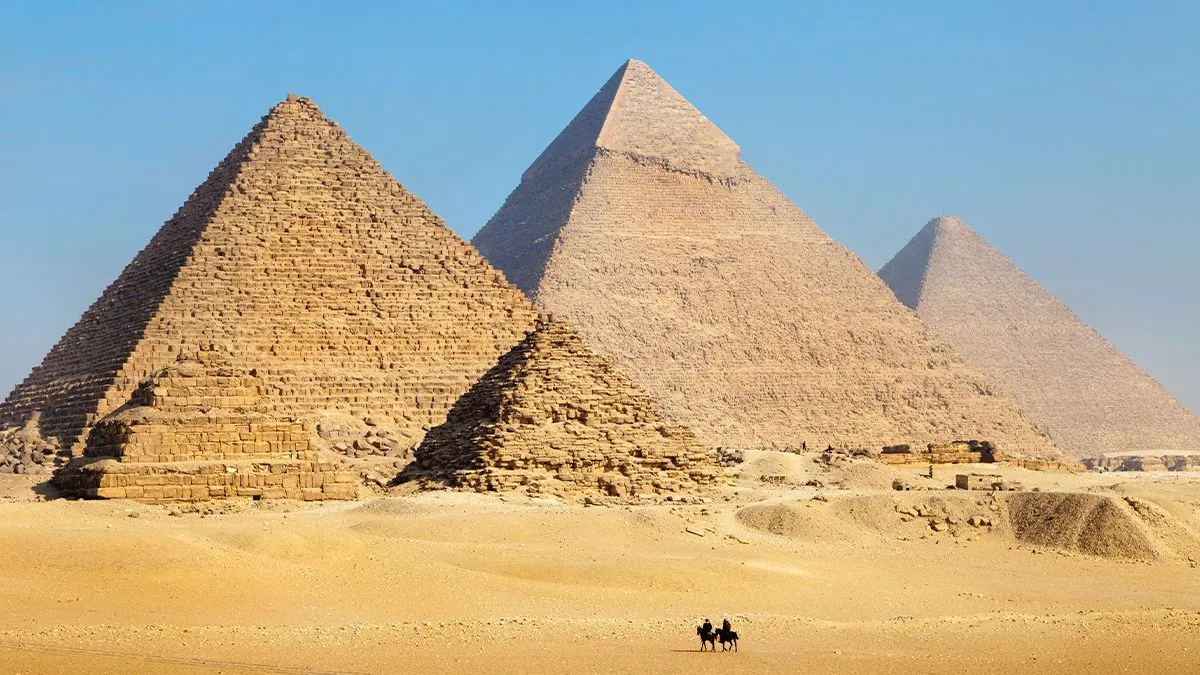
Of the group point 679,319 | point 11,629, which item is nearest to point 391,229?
point 11,629

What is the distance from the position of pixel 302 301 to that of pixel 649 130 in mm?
48785

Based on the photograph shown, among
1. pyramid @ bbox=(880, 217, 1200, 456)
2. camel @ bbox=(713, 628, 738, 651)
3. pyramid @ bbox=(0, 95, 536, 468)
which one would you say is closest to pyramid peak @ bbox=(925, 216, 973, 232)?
pyramid @ bbox=(880, 217, 1200, 456)

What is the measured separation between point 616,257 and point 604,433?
60557 mm

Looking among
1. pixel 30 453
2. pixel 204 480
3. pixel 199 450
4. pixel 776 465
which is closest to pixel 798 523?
pixel 204 480

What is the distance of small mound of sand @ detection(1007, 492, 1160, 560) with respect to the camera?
24.8 meters

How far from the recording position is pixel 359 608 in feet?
58.9

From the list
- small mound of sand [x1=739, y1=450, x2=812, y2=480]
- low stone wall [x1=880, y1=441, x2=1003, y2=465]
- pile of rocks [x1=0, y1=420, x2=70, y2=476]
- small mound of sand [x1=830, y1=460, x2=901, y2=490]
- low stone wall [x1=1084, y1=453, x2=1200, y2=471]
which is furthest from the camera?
low stone wall [x1=1084, y1=453, x2=1200, y2=471]

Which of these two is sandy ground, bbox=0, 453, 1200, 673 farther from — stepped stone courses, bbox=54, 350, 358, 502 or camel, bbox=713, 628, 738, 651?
stepped stone courses, bbox=54, 350, 358, 502

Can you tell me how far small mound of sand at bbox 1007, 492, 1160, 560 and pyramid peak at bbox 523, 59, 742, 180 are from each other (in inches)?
2626

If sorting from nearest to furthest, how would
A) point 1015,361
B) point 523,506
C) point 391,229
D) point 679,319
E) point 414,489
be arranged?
point 523,506
point 414,489
point 391,229
point 679,319
point 1015,361

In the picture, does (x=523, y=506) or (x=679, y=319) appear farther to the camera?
(x=679, y=319)

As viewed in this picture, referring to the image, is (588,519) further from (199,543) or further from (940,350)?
(940,350)

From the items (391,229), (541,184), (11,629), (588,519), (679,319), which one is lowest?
(11,629)

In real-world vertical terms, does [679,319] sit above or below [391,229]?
above
